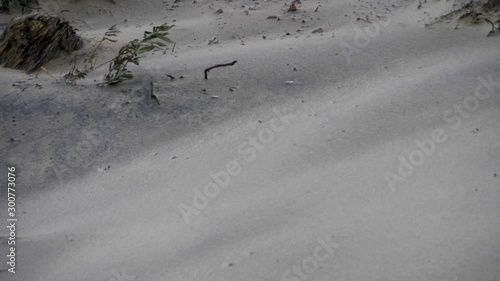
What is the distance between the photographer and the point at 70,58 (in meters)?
3.05

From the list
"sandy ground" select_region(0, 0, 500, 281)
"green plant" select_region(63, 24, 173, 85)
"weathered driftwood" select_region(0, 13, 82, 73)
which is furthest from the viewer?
"weathered driftwood" select_region(0, 13, 82, 73)

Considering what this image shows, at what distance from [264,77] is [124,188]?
40.6 inches

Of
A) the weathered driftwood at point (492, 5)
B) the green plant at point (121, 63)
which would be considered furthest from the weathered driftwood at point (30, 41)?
the weathered driftwood at point (492, 5)

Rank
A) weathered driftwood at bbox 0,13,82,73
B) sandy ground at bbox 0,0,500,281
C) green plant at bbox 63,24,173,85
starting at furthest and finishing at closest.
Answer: weathered driftwood at bbox 0,13,82,73 → green plant at bbox 63,24,173,85 → sandy ground at bbox 0,0,500,281

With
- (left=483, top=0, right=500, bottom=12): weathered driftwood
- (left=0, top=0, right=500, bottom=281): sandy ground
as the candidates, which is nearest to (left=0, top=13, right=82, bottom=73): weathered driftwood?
(left=0, top=0, right=500, bottom=281): sandy ground

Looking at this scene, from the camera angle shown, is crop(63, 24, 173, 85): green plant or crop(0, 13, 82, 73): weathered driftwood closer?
crop(63, 24, 173, 85): green plant

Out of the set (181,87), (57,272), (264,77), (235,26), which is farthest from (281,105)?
(57,272)

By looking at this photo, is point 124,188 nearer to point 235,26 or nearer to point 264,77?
point 264,77

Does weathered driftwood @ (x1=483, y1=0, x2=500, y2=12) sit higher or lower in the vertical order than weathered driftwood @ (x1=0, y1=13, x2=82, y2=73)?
higher

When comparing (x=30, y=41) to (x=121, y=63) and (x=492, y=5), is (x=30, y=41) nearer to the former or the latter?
(x=121, y=63)

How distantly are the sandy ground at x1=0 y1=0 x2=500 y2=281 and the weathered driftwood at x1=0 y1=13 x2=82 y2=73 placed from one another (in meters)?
0.10

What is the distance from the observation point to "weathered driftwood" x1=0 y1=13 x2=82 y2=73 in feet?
9.53

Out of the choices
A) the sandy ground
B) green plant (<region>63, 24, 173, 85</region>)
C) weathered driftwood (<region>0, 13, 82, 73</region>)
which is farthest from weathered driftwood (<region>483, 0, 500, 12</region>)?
Result: weathered driftwood (<region>0, 13, 82, 73</region>)

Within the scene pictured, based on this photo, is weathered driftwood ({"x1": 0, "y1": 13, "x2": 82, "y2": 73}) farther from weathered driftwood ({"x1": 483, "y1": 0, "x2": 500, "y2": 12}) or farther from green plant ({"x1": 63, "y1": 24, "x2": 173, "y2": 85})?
weathered driftwood ({"x1": 483, "y1": 0, "x2": 500, "y2": 12})
